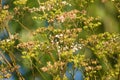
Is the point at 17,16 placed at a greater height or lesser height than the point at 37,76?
greater

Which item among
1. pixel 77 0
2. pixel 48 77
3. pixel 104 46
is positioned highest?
pixel 77 0

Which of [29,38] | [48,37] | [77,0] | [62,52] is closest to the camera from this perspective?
[62,52]

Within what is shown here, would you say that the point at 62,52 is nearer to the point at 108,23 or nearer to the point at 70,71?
the point at 70,71

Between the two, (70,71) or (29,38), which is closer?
(70,71)

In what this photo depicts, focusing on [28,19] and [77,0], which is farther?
[28,19]

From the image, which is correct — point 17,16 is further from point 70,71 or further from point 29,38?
point 70,71

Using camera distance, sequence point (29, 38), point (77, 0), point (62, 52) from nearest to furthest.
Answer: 1. point (62, 52)
2. point (77, 0)
3. point (29, 38)

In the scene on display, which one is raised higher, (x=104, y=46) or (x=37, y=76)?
(x=104, y=46)

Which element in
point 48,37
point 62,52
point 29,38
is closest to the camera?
point 62,52

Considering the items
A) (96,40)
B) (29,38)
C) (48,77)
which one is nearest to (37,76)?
(48,77)

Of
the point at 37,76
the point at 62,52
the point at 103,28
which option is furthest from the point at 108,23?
the point at 62,52
